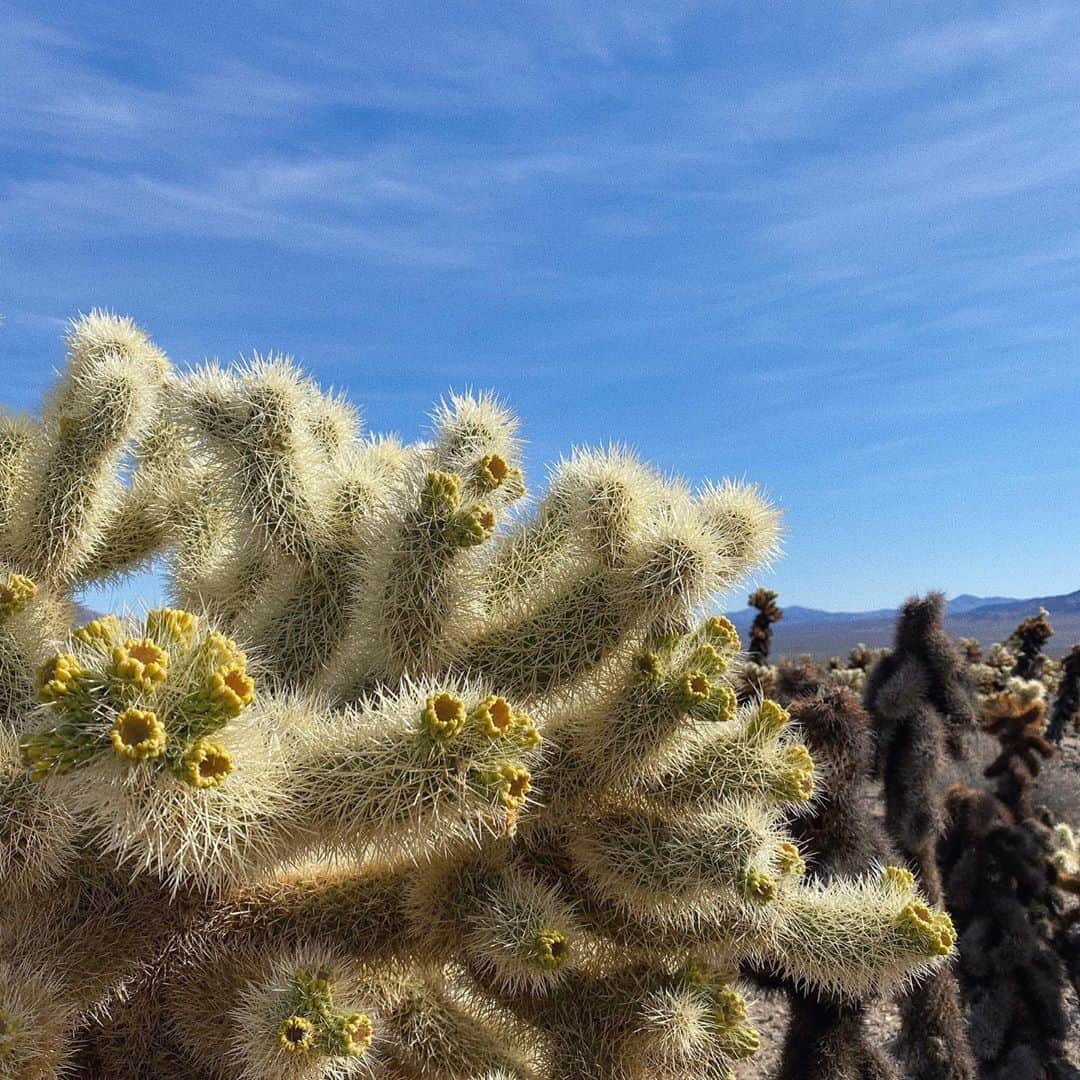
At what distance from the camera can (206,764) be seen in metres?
2.03

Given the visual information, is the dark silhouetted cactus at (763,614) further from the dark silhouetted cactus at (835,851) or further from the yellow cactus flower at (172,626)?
the yellow cactus flower at (172,626)

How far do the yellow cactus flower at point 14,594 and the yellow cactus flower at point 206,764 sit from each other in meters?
1.57

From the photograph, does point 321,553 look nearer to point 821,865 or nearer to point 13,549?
point 13,549

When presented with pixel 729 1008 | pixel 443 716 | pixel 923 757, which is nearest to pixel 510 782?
pixel 443 716

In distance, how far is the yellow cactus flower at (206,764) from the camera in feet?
6.41

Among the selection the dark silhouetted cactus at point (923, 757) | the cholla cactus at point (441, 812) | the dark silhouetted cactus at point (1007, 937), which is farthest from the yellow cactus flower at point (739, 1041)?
the dark silhouetted cactus at point (1007, 937)

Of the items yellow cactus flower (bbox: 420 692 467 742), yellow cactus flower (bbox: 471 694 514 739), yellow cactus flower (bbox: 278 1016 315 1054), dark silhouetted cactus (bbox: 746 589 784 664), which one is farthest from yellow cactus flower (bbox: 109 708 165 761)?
dark silhouetted cactus (bbox: 746 589 784 664)

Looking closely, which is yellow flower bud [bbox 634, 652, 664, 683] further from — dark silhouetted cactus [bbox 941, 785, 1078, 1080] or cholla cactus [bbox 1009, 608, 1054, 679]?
cholla cactus [bbox 1009, 608, 1054, 679]

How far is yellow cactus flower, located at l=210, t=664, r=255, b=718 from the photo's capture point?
1.97 metres

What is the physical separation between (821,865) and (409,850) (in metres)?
3.96

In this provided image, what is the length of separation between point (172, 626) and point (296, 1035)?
113 cm

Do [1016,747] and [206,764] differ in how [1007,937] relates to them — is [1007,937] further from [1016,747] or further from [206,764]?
[206,764]

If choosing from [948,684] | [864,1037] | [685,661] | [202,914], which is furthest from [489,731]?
→ [948,684]

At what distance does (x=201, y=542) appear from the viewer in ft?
13.6
